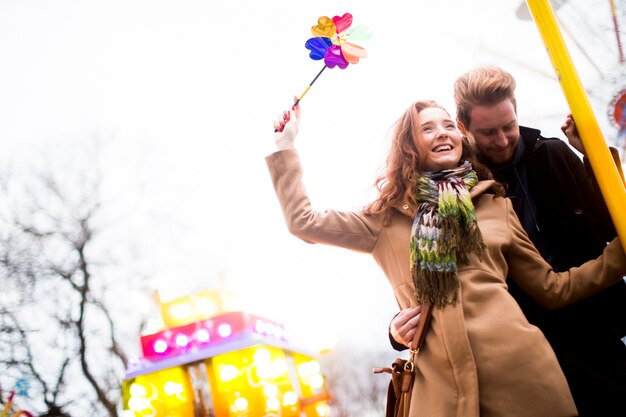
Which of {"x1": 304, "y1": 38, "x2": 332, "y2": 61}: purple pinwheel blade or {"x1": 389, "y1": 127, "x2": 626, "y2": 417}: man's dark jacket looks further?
{"x1": 304, "y1": 38, "x2": 332, "y2": 61}: purple pinwheel blade

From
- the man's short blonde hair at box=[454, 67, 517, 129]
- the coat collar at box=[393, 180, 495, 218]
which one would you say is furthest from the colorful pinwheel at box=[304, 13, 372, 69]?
the coat collar at box=[393, 180, 495, 218]

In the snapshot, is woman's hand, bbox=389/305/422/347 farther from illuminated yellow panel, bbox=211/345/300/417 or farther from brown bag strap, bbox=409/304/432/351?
illuminated yellow panel, bbox=211/345/300/417

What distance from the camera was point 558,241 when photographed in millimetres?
2340

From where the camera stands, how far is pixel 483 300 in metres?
1.89

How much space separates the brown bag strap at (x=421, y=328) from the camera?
186 cm

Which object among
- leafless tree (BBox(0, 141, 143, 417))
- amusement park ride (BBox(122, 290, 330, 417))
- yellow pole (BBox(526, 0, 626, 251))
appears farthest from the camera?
leafless tree (BBox(0, 141, 143, 417))

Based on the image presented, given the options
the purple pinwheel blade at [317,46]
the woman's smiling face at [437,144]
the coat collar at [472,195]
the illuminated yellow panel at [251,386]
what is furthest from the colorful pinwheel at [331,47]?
the illuminated yellow panel at [251,386]

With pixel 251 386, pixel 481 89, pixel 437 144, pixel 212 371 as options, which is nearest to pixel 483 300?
pixel 437 144

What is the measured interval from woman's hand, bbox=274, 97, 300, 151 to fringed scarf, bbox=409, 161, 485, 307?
518 mm

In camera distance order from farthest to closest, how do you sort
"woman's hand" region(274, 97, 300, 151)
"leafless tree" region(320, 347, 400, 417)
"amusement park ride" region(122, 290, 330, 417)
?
"leafless tree" region(320, 347, 400, 417) < "amusement park ride" region(122, 290, 330, 417) < "woman's hand" region(274, 97, 300, 151)

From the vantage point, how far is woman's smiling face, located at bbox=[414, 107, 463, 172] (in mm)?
2174

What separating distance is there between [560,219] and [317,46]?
1.15 meters

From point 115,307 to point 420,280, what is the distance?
35.3 feet

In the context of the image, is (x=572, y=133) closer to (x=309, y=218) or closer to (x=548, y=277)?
(x=548, y=277)
